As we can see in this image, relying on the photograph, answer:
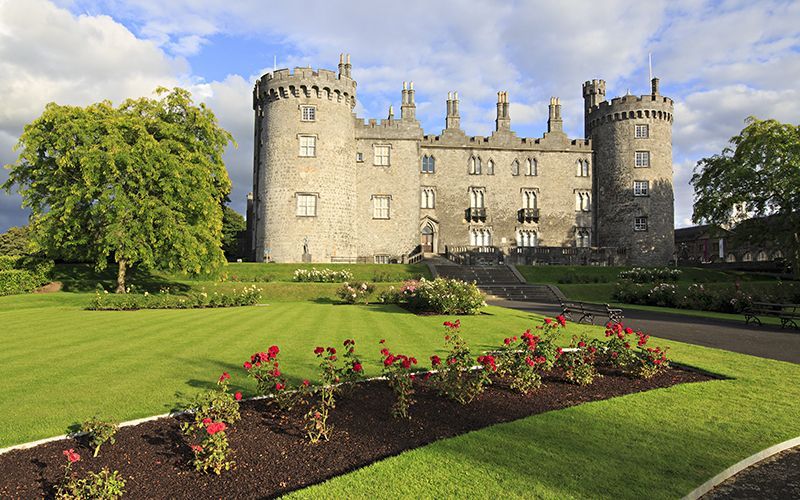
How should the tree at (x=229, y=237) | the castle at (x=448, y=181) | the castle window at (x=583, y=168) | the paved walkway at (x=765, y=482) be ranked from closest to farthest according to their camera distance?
the paved walkway at (x=765, y=482)
the castle at (x=448, y=181)
the castle window at (x=583, y=168)
the tree at (x=229, y=237)

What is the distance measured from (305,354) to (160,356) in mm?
3283

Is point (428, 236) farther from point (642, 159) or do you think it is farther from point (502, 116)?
point (642, 159)

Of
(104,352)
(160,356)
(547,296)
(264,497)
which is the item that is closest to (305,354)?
(160,356)

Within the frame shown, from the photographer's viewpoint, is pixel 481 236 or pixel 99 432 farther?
pixel 481 236

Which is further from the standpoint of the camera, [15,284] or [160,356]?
[15,284]

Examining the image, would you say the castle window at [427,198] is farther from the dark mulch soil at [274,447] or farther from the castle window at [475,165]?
the dark mulch soil at [274,447]

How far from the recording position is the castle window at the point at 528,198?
48.8m

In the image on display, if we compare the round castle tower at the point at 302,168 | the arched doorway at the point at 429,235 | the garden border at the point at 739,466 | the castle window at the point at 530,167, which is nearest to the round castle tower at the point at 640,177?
the castle window at the point at 530,167

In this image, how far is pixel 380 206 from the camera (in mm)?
45500

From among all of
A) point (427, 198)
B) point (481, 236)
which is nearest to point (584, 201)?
point (481, 236)

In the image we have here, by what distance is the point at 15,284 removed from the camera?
27.8m

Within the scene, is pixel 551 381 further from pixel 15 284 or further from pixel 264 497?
pixel 15 284

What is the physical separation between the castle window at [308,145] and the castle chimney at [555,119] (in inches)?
969

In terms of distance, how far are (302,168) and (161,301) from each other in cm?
2127
